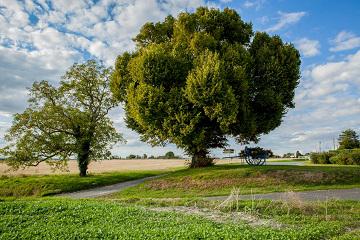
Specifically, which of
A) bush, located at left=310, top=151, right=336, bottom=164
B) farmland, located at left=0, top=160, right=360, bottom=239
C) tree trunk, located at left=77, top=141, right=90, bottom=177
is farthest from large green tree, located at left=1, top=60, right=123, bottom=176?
bush, located at left=310, top=151, right=336, bottom=164

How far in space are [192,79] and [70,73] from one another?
15705mm

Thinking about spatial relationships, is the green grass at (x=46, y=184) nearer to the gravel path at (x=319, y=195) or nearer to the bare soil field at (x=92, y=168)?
the bare soil field at (x=92, y=168)

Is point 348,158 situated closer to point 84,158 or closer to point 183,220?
point 84,158

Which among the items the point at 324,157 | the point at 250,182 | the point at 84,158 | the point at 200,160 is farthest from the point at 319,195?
the point at 324,157

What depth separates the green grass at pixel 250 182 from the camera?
2822cm

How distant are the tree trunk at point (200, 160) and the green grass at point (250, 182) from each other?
7.85 meters

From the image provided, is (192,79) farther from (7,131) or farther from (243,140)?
(7,131)

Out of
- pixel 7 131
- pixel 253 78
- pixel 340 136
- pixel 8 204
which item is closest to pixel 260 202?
pixel 8 204

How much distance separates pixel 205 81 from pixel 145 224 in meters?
20.9

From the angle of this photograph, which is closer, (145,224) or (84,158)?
(145,224)

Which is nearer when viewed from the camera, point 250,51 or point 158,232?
point 158,232

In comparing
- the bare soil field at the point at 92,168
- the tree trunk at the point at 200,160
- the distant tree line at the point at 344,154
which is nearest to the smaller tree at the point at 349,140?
the distant tree line at the point at 344,154

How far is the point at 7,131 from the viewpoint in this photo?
3872 centimetres

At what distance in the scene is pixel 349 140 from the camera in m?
74.7
